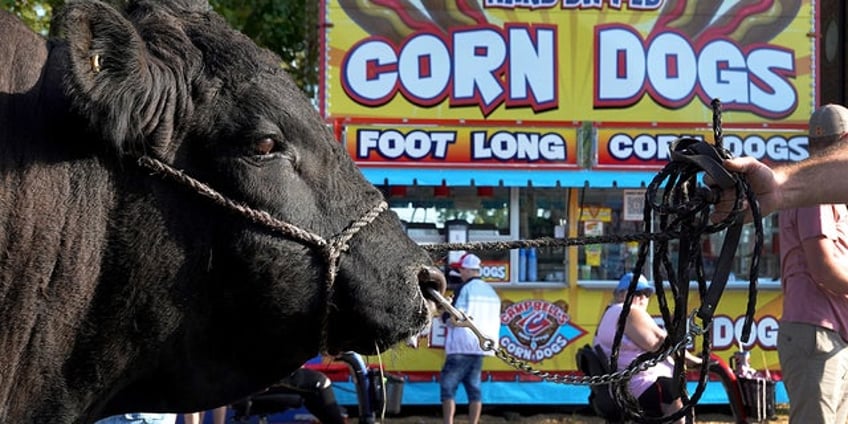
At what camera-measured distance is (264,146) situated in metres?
2.30

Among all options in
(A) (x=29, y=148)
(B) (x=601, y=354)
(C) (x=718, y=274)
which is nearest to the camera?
(A) (x=29, y=148)

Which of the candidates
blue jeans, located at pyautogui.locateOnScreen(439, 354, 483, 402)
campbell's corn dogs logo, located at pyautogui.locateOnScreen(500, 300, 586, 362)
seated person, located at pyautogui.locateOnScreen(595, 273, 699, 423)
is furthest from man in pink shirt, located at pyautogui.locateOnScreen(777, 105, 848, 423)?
campbell's corn dogs logo, located at pyautogui.locateOnScreen(500, 300, 586, 362)

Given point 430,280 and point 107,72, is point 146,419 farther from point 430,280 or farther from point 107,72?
point 107,72

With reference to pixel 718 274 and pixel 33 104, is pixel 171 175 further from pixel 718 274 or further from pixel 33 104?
pixel 718 274

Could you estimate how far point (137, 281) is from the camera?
221 centimetres

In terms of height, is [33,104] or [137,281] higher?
[33,104]

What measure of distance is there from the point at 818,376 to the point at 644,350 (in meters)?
2.56

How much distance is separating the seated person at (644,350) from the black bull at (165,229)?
4.73m

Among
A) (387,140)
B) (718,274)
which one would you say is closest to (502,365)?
(387,140)

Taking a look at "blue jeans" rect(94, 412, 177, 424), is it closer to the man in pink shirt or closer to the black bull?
the black bull

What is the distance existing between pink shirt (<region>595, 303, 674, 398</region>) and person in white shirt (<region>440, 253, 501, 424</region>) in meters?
1.41

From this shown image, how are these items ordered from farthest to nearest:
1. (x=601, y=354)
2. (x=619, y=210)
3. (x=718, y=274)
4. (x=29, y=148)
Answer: (x=619, y=210) → (x=601, y=354) → (x=718, y=274) → (x=29, y=148)

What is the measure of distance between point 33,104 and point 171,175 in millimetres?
320

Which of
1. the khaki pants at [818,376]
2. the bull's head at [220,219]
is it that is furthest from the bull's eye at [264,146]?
the khaki pants at [818,376]
